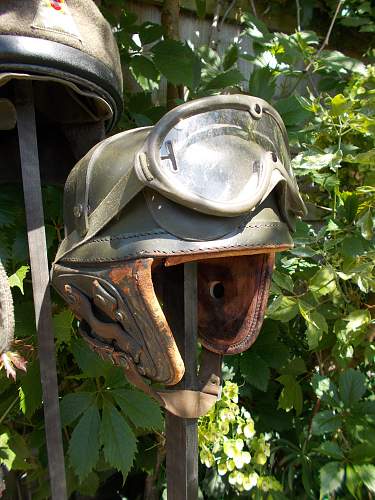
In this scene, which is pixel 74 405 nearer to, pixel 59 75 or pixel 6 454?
→ pixel 6 454

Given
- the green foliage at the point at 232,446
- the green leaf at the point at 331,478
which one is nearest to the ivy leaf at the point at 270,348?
the green foliage at the point at 232,446

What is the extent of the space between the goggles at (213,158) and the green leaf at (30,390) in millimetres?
558

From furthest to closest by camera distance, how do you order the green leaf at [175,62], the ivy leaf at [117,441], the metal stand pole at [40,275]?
the green leaf at [175,62] < the ivy leaf at [117,441] < the metal stand pole at [40,275]

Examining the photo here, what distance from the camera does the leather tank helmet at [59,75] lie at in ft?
1.98

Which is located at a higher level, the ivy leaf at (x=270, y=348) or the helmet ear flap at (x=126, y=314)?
the helmet ear flap at (x=126, y=314)

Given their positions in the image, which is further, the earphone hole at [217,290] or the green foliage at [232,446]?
the green foliage at [232,446]

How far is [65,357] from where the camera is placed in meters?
1.13

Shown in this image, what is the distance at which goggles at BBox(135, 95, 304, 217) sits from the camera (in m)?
0.51

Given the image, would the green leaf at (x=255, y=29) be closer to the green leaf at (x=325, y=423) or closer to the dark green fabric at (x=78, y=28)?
the dark green fabric at (x=78, y=28)

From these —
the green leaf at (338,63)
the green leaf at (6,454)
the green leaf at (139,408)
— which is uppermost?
the green leaf at (338,63)

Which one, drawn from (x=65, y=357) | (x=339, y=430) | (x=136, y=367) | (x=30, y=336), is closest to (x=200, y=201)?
(x=136, y=367)

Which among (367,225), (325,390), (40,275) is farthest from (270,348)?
(40,275)

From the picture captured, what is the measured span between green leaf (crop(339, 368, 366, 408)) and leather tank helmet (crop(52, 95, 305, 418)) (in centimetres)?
76

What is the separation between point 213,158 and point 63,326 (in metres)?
0.52
